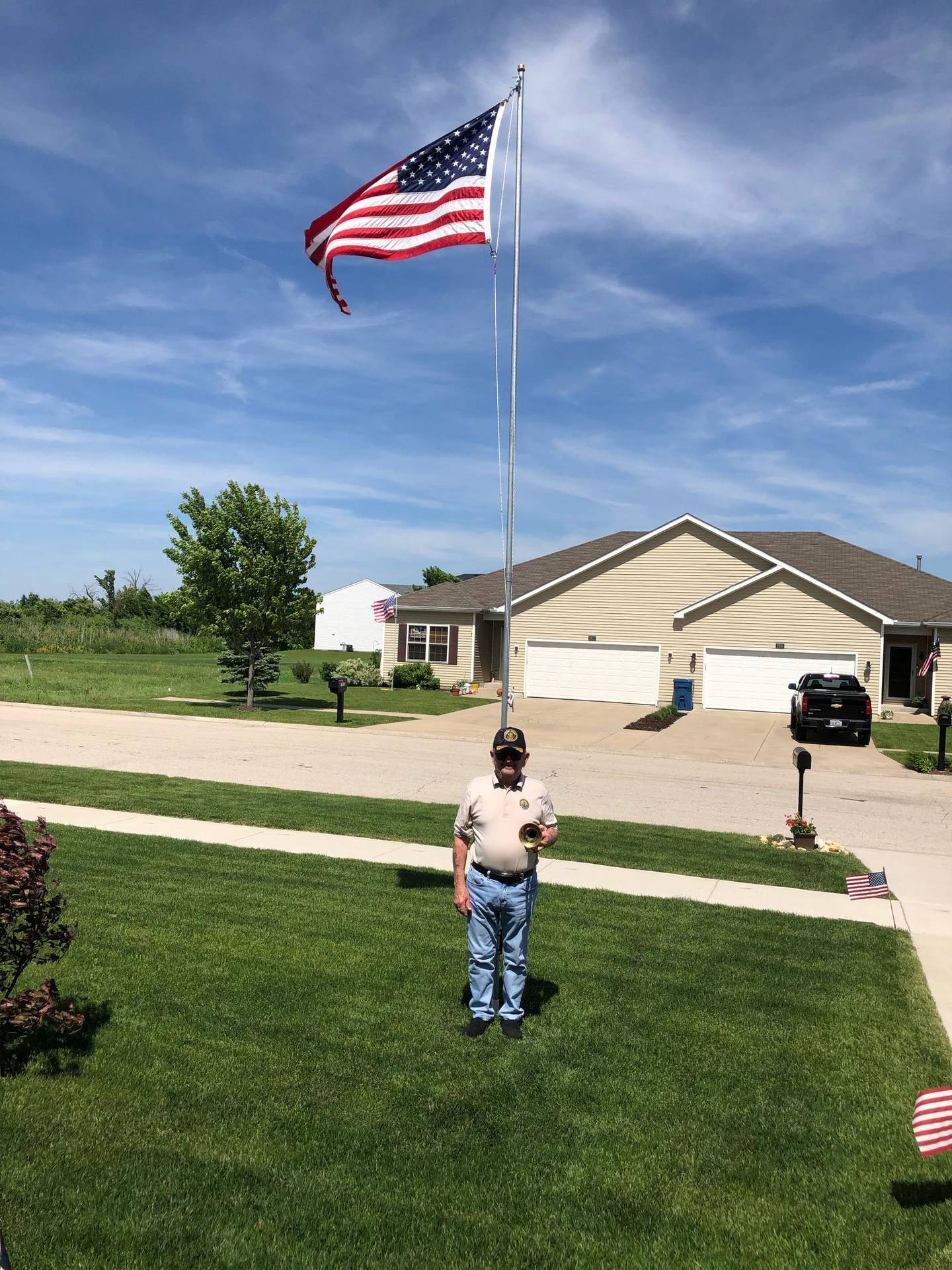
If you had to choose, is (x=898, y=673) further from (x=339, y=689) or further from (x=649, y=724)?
(x=339, y=689)

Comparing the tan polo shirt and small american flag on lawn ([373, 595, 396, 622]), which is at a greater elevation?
small american flag on lawn ([373, 595, 396, 622])

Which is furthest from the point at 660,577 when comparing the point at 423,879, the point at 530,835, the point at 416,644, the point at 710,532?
the point at 530,835

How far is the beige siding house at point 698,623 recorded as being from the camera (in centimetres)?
3422

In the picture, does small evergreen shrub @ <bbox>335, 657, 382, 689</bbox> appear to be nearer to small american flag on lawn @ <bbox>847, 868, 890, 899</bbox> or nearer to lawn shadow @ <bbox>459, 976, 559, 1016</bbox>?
small american flag on lawn @ <bbox>847, 868, 890, 899</bbox>

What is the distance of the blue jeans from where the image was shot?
19.5 ft

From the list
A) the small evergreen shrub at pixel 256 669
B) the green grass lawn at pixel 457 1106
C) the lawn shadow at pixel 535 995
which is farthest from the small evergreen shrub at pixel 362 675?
the lawn shadow at pixel 535 995

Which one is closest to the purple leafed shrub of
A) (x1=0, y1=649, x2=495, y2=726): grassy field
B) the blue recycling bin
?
(x1=0, y1=649, x2=495, y2=726): grassy field

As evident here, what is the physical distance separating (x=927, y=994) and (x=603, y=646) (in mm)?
30738

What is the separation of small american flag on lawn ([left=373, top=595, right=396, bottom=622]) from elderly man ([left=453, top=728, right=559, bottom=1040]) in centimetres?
3560

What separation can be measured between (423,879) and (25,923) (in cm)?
517

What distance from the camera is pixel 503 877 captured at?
234 inches

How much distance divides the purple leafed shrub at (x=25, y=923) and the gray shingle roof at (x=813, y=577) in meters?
32.5

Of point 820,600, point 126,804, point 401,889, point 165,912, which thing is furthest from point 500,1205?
point 820,600

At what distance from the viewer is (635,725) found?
2934 cm
